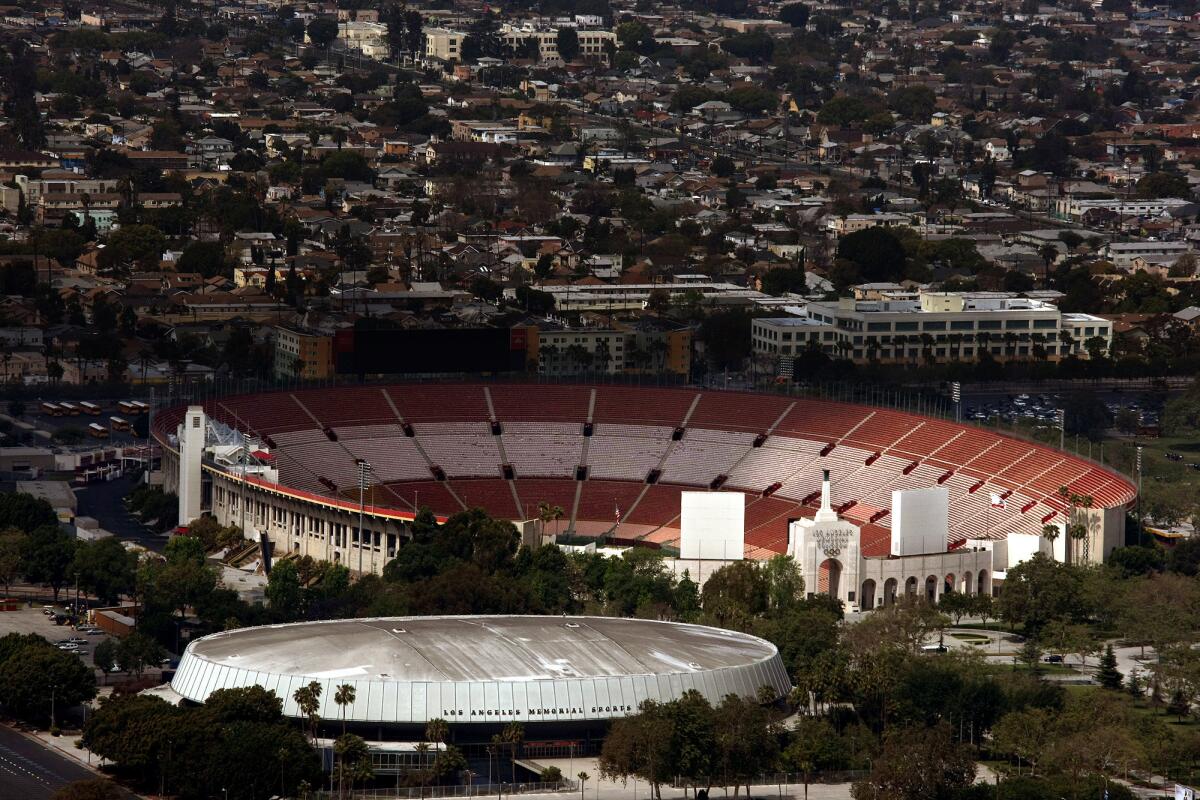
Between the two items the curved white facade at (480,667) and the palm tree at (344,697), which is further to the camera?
the curved white facade at (480,667)

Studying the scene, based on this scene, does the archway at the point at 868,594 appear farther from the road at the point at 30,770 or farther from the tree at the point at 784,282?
the tree at the point at 784,282

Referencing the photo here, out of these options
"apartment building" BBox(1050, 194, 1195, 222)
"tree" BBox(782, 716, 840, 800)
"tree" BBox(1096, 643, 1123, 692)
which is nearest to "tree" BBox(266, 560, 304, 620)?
"tree" BBox(782, 716, 840, 800)

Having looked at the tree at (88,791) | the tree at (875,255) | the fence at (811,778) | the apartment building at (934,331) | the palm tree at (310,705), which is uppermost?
the tree at (875,255)

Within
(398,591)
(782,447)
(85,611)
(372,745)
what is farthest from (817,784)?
(782,447)

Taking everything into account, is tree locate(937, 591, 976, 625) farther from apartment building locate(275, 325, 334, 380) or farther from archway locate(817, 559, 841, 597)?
apartment building locate(275, 325, 334, 380)

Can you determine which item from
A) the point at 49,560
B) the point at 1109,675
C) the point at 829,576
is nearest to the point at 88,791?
the point at 49,560

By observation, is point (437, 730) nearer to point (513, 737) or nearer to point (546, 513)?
point (513, 737)

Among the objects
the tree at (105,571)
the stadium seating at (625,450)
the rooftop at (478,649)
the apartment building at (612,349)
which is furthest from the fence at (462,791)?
the apartment building at (612,349)
